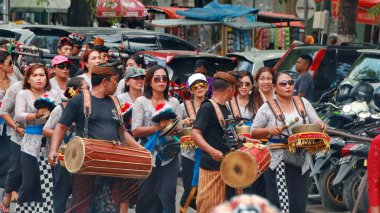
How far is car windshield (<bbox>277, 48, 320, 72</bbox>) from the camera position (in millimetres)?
19031

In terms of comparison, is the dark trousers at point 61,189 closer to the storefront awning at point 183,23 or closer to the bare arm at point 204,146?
the bare arm at point 204,146

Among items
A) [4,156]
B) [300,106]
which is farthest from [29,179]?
[300,106]

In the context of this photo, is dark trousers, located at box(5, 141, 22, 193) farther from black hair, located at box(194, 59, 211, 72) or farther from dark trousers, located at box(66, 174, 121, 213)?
black hair, located at box(194, 59, 211, 72)

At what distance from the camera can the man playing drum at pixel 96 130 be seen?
9.38 m

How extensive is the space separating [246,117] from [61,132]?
2.81 metres

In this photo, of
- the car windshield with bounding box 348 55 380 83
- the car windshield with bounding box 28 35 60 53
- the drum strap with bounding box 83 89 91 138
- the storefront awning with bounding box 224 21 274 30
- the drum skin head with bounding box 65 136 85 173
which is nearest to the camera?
the drum skin head with bounding box 65 136 85 173

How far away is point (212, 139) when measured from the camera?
9.97m

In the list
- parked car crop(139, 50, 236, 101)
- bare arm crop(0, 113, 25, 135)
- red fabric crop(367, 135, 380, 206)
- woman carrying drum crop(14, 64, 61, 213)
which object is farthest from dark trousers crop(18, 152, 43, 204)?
parked car crop(139, 50, 236, 101)

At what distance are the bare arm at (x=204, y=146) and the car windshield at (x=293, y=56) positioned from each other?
921 centimetres

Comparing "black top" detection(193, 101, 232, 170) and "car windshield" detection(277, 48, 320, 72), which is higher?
"black top" detection(193, 101, 232, 170)

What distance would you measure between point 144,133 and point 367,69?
6.14 metres

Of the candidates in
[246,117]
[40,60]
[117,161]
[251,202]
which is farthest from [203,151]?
[40,60]

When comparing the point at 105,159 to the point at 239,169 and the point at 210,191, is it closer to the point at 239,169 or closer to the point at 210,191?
the point at 239,169

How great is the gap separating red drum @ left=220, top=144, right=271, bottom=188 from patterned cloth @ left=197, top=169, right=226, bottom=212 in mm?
338
